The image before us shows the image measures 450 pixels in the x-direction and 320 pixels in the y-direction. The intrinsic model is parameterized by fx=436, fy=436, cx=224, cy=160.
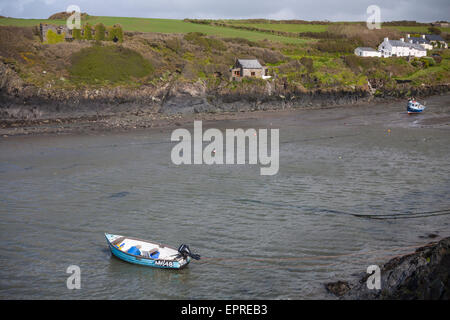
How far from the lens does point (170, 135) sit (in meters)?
42.6

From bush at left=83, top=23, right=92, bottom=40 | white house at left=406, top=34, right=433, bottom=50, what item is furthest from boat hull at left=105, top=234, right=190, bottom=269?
white house at left=406, top=34, right=433, bottom=50

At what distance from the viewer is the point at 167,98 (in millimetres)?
57781

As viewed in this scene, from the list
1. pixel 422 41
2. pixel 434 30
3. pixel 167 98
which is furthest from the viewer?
pixel 434 30

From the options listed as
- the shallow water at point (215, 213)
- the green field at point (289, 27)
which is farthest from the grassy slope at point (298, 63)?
the shallow water at point (215, 213)

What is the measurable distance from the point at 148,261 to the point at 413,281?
28.4 ft

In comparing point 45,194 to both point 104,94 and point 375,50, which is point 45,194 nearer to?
point 104,94

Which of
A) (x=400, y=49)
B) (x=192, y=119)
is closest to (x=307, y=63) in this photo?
(x=400, y=49)

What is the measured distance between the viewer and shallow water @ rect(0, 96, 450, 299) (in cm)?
1481

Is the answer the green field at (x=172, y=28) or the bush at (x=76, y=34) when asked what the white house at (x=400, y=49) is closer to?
the green field at (x=172, y=28)

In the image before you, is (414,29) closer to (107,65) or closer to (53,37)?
(107,65)

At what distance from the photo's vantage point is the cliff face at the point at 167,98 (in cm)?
5031

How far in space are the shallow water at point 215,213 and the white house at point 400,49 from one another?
53858 mm

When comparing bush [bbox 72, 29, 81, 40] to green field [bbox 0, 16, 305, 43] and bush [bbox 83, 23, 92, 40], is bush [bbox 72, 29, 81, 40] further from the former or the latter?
green field [bbox 0, 16, 305, 43]

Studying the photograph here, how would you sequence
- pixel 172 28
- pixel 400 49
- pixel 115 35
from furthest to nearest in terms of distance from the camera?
pixel 172 28 < pixel 400 49 < pixel 115 35
